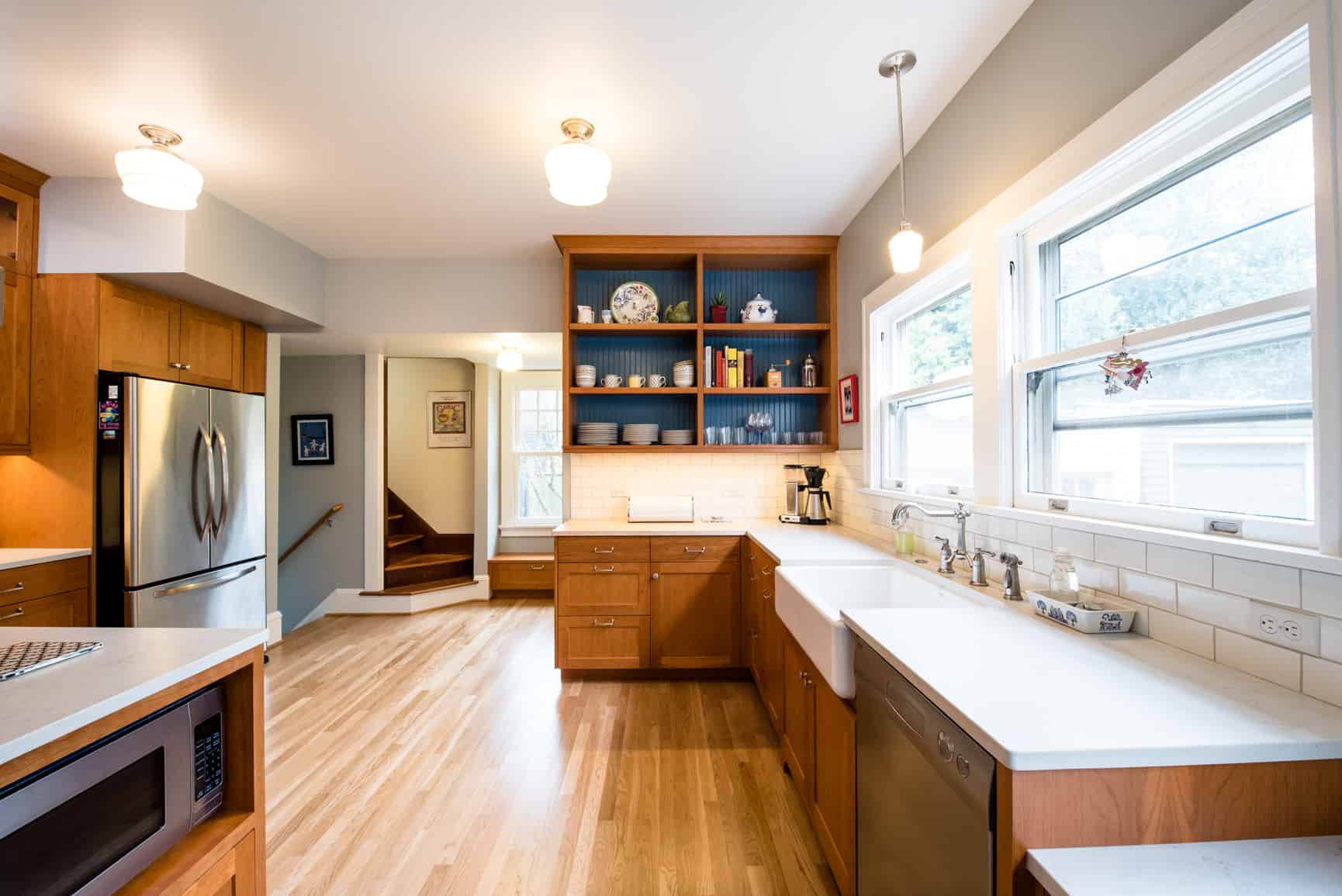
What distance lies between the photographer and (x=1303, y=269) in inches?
41.3

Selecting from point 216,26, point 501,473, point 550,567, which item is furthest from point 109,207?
point 550,567

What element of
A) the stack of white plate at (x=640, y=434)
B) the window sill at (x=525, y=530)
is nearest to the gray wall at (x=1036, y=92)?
the stack of white plate at (x=640, y=434)

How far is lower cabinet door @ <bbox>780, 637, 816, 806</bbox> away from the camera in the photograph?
1.85m

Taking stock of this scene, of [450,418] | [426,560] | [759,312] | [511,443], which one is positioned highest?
[759,312]

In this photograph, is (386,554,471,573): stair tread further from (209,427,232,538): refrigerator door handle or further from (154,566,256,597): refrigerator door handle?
(209,427,232,538): refrigerator door handle

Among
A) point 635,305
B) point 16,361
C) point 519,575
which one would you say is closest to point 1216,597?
point 635,305

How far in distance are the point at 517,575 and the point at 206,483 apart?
2.68 m

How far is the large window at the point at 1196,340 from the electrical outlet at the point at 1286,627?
148 mm

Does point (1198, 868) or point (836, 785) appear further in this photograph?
point (836, 785)

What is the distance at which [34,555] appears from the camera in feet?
8.36

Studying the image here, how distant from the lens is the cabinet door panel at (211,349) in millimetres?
3264

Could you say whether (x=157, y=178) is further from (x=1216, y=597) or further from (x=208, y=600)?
(x=1216, y=597)

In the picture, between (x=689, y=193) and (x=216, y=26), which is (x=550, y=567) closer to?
(x=689, y=193)

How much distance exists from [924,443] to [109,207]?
4089 millimetres
